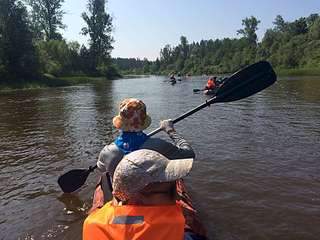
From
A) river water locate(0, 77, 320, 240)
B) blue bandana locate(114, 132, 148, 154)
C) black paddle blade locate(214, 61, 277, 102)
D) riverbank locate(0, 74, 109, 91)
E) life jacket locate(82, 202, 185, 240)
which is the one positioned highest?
black paddle blade locate(214, 61, 277, 102)

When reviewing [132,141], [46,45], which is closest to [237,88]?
[132,141]

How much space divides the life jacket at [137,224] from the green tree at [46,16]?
74262 millimetres

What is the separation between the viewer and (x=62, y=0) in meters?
74.8

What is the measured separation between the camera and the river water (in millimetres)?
6438

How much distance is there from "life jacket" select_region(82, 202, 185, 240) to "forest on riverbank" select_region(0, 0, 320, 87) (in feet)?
148

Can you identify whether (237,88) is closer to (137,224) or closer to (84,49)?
(137,224)

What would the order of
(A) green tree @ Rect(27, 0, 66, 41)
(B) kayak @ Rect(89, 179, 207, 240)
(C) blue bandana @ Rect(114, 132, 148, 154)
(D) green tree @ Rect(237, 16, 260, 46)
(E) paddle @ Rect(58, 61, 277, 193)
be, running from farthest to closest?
(D) green tree @ Rect(237, 16, 260, 46) → (A) green tree @ Rect(27, 0, 66, 41) → (E) paddle @ Rect(58, 61, 277, 193) → (C) blue bandana @ Rect(114, 132, 148, 154) → (B) kayak @ Rect(89, 179, 207, 240)

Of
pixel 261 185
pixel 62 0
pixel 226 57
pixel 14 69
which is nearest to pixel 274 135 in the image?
pixel 261 185

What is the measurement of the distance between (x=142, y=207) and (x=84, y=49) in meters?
79.8

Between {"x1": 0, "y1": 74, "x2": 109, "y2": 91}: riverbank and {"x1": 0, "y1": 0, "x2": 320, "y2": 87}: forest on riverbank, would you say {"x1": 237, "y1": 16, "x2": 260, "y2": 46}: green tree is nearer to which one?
{"x1": 0, "y1": 0, "x2": 320, "y2": 87}: forest on riverbank

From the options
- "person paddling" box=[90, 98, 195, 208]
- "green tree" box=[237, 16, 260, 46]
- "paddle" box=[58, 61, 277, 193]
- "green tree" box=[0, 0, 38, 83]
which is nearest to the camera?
"person paddling" box=[90, 98, 195, 208]

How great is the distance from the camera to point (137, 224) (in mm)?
3207

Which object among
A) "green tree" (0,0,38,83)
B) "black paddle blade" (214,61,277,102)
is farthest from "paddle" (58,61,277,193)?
"green tree" (0,0,38,83)

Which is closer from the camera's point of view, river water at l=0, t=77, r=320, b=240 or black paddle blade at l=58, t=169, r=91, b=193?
river water at l=0, t=77, r=320, b=240
